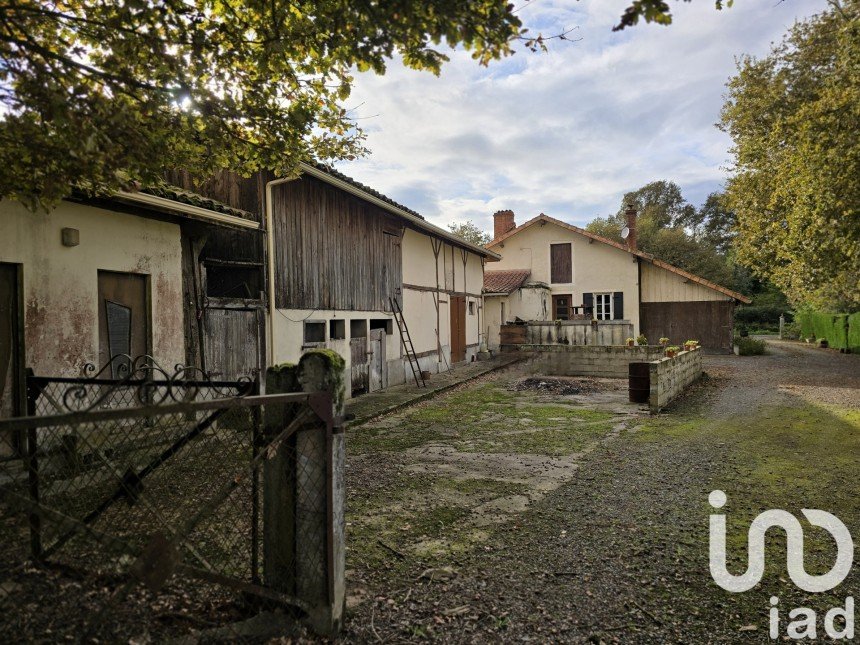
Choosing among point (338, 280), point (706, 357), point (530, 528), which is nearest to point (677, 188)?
point (706, 357)

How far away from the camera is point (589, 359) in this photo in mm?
16312

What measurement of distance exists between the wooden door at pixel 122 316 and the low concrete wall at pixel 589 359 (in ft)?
41.2

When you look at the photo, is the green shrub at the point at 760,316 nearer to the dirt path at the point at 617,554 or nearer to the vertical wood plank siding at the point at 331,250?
the vertical wood plank siding at the point at 331,250

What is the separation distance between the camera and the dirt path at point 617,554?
3.09 metres

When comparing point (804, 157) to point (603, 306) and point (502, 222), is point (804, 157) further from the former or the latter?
point (502, 222)

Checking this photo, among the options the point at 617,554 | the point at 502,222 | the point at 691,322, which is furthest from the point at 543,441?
the point at 502,222

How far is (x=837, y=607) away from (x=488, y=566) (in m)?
2.15

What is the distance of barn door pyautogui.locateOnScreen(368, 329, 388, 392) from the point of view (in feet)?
41.5

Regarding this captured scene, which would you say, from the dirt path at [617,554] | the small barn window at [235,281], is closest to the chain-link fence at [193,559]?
the dirt path at [617,554]

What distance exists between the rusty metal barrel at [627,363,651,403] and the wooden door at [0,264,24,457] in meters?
9.99

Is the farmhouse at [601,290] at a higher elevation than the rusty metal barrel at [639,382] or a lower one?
higher

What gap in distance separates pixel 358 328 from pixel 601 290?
51.0 feet

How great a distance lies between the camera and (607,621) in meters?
3.11

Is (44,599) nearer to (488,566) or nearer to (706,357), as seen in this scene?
(488,566)
